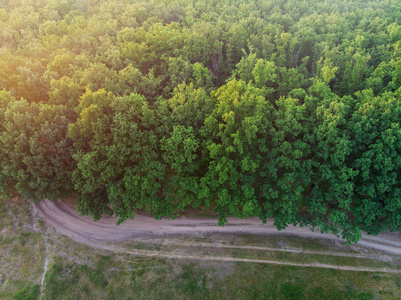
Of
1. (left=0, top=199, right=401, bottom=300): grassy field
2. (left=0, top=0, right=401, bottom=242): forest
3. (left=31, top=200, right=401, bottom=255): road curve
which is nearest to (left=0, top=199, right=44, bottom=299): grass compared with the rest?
(left=0, top=199, right=401, bottom=300): grassy field

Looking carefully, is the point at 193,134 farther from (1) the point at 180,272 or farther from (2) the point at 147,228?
(1) the point at 180,272

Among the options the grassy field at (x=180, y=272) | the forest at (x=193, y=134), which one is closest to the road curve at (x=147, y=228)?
the grassy field at (x=180, y=272)

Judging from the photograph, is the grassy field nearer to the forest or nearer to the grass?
the grass

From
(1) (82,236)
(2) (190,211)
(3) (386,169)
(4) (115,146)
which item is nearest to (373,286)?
(3) (386,169)

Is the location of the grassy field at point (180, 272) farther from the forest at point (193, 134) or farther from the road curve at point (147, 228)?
the forest at point (193, 134)

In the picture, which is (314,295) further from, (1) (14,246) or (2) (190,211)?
(1) (14,246)

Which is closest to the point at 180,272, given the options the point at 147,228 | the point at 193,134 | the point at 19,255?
the point at 147,228

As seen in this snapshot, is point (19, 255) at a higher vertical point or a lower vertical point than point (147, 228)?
lower
